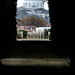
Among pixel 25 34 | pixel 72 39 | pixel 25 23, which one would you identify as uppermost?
pixel 72 39

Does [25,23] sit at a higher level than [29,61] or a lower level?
Answer: lower

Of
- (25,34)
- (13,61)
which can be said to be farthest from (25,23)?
(13,61)

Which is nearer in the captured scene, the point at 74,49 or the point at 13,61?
the point at 74,49

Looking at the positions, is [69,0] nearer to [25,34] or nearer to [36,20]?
[25,34]

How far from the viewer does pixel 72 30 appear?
321 inches

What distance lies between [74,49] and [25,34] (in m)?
29.3

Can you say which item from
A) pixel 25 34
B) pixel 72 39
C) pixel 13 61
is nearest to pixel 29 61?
pixel 13 61
